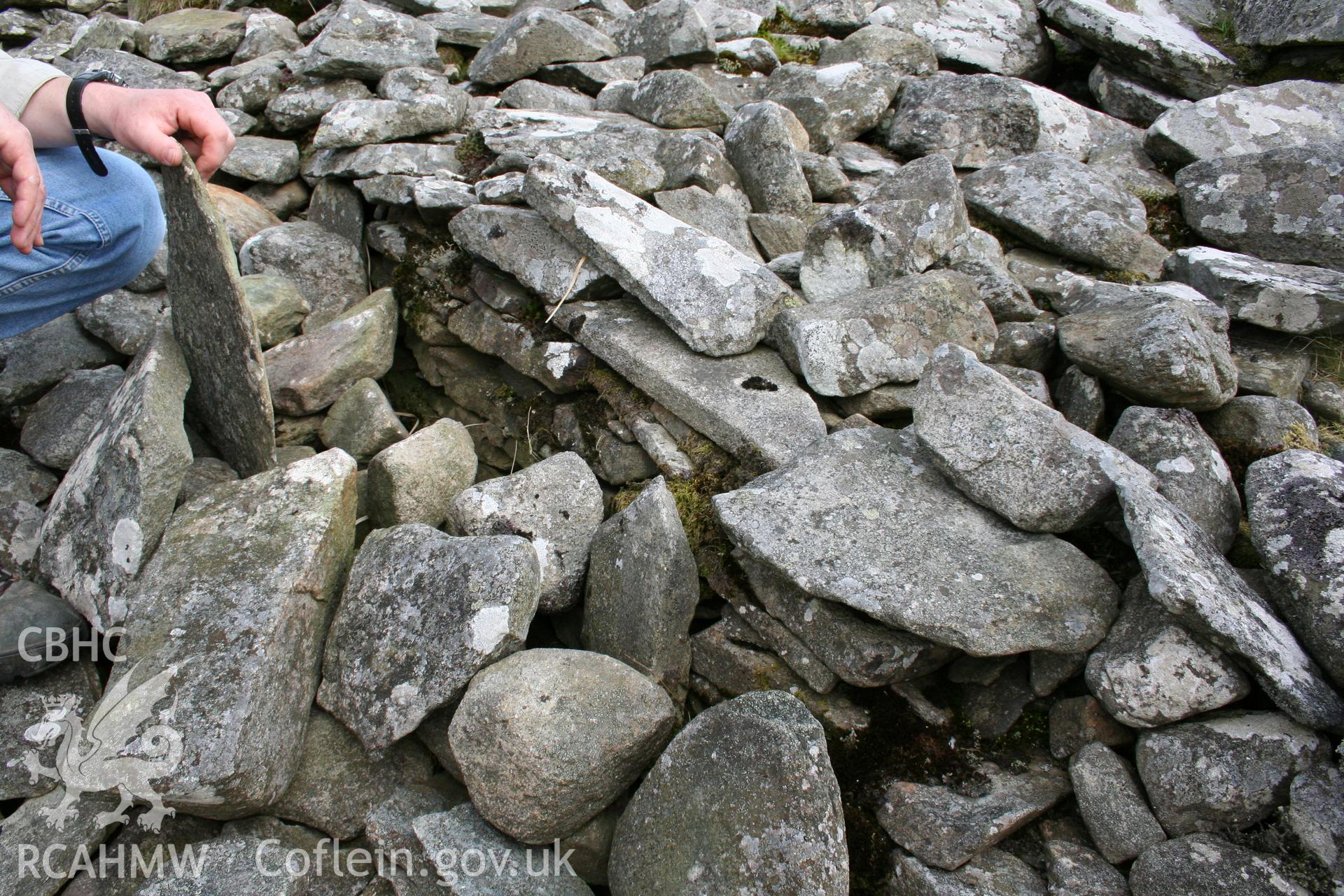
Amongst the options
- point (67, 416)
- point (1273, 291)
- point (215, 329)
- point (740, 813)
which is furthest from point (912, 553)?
point (67, 416)

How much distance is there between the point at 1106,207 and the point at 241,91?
250 inches

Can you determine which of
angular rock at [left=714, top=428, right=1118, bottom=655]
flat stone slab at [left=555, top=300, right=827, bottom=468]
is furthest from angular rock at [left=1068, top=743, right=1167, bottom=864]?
flat stone slab at [left=555, top=300, right=827, bottom=468]

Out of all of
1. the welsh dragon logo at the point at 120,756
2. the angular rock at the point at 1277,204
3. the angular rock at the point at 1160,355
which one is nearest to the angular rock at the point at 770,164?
the angular rock at the point at 1160,355

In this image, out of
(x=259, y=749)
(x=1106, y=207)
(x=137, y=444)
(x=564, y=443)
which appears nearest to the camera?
(x=259, y=749)

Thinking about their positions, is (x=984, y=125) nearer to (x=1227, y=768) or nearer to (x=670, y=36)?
(x=670, y=36)

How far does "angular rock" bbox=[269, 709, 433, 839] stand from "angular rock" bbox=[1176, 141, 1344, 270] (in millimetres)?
5306

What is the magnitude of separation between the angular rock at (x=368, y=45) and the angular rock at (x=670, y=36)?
1.73m

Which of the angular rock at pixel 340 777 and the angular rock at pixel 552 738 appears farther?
the angular rock at pixel 340 777

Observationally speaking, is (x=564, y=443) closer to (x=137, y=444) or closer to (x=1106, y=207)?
(x=137, y=444)

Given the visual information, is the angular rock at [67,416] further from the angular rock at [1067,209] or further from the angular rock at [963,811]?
the angular rock at [1067,209]

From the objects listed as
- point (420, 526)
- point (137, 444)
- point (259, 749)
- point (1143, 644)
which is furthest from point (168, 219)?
point (1143, 644)

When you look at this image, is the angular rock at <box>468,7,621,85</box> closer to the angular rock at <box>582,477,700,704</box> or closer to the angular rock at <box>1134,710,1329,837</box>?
the angular rock at <box>582,477,700,704</box>

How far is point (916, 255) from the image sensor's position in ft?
14.8

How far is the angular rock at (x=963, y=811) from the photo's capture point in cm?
266
